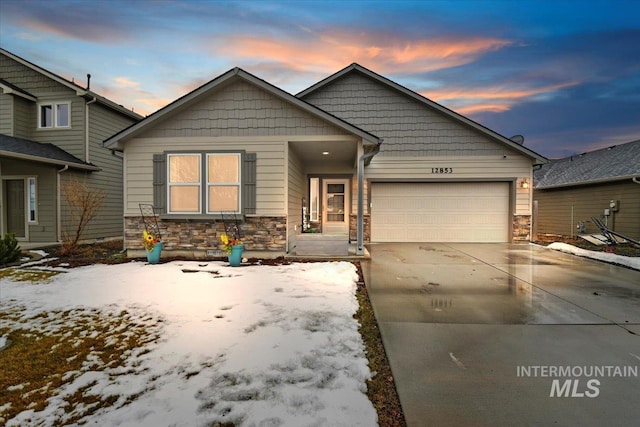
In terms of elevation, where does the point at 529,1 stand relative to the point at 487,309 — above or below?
above

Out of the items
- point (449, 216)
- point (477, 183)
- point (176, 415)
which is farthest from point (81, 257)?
point (477, 183)

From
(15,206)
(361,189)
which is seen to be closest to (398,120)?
(361,189)

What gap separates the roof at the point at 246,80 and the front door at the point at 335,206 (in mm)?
4092

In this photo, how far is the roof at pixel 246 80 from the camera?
723cm

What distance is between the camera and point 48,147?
10570mm

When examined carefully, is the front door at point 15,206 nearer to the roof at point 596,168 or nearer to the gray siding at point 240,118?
the gray siding at point 240,118

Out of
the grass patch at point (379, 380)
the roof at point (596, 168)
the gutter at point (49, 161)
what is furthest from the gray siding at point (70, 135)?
the roof at point (596, 168)

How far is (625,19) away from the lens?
13.7 metres

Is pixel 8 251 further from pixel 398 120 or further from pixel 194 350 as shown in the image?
pixel 398 120

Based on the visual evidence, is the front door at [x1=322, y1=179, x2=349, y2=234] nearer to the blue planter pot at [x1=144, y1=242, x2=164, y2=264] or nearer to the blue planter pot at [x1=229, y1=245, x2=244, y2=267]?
the blue planter pot at [x1=229, y1=245, x2=244, y2=267]

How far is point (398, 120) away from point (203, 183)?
7.16m

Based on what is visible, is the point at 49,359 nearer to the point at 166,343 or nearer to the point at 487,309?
the point at 166,343

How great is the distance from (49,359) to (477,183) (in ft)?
38.5

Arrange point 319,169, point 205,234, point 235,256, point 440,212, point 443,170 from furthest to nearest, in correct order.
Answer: point 319,169 → point 440,212 → point 443,170 → point 205,234 → point 235,256
